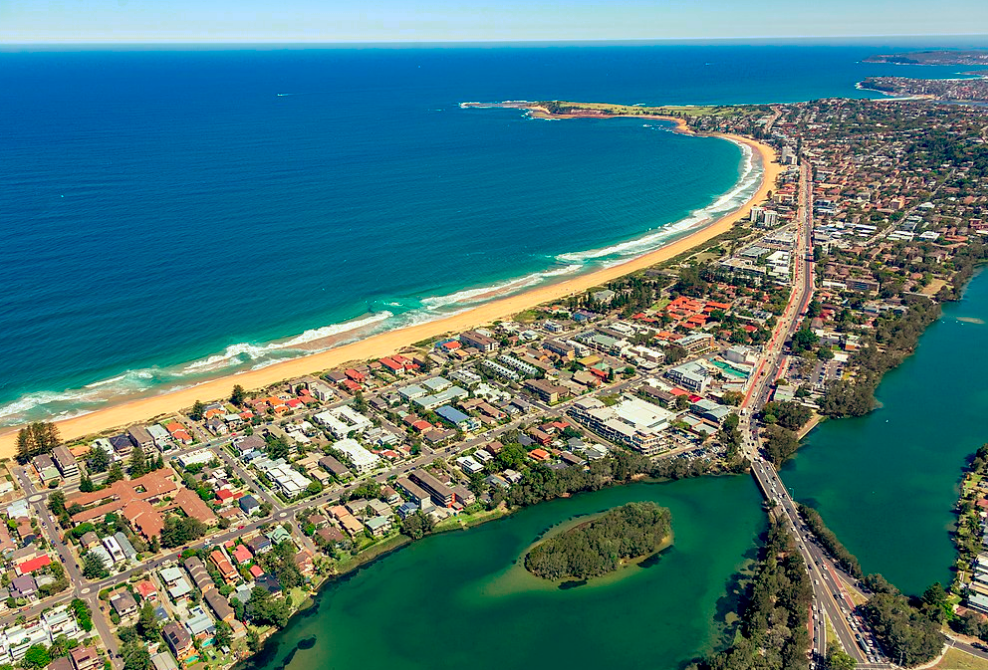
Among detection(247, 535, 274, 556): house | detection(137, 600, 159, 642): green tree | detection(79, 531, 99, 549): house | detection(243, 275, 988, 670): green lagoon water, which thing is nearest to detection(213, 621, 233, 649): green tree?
detection(243, 275, 988, 670): green lagoon water

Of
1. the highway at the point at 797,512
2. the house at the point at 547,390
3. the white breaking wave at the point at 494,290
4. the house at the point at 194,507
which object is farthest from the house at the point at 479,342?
the house at the point at 194,507

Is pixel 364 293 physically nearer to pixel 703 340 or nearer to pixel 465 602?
pixel 703 340

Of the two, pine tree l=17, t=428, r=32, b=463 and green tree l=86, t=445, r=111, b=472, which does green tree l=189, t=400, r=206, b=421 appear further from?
pine tree l=17, t=428, r=32, b=463

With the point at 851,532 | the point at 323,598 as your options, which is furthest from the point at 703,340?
the point at 323,598

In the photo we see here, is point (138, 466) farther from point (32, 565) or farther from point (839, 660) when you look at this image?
point (839, 660)

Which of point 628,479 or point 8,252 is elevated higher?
point 8,252

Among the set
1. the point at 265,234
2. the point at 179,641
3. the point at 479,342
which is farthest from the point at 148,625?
the point at 265,234

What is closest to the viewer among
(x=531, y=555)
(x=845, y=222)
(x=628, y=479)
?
(x=531, y=555)
